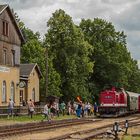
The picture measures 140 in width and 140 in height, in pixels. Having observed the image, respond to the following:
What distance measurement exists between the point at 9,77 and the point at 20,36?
4970 millimetres

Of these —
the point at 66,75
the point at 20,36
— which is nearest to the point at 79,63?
the point at 66,75

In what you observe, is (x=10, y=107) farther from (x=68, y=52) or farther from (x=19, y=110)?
(x=68, y=52)

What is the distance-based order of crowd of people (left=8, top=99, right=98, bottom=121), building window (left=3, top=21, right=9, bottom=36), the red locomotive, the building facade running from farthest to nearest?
1. the red locomotive
2. building window (left=3, top=21, right=9, bottom=36)
3. the building facade
4. crowd of people (left=8, top=99, right=98, bottom=121)

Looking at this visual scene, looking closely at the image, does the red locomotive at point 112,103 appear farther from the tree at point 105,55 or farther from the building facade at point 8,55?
the tree at point 105,55

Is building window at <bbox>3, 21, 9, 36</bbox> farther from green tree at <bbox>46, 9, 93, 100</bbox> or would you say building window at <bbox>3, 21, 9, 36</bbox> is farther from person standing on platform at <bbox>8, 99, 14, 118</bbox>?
green tree at <bbox>46, 9, 93, 100</bbox>

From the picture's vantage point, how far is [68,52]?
73.0 m

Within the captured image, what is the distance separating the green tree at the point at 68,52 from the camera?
238 ft

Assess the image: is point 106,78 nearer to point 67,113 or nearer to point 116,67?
point 116,67

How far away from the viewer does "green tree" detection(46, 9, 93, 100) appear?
72.5 meters

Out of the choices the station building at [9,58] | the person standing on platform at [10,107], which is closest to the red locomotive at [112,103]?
the station building at [9,58]

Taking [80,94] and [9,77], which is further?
[80,94]

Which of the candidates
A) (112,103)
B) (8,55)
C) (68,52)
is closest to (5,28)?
(8,55)

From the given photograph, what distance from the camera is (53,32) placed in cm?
7356

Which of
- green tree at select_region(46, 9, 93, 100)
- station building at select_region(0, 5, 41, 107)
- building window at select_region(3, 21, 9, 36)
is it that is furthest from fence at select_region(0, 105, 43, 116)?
green tree at select_region(46, 9, 93, 100)
